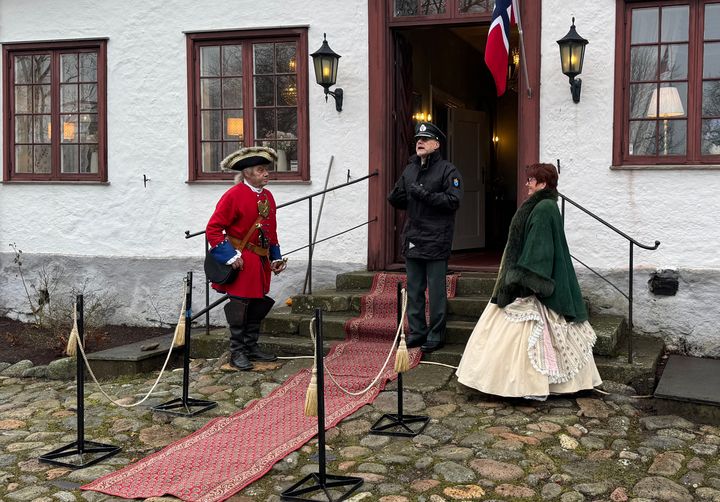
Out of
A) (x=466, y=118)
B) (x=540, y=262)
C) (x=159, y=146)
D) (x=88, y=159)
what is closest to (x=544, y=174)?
(x=540, y=262)

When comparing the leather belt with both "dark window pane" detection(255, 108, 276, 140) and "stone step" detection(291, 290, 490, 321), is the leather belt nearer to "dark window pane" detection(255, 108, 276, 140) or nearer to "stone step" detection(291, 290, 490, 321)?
"stone step" detection(291, 290, 490, 321)

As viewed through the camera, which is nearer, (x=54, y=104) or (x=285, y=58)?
(x=285, y=58)

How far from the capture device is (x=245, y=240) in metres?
6.86

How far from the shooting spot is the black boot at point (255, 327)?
7.03 m

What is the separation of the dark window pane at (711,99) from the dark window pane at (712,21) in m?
0.43

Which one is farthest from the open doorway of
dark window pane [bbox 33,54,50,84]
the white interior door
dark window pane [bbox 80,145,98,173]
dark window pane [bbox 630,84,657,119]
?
dark window pane [bbox 33,54,50,84]

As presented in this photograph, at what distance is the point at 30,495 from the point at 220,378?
2437mm

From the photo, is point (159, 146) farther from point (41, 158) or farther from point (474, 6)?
point (474, 6)

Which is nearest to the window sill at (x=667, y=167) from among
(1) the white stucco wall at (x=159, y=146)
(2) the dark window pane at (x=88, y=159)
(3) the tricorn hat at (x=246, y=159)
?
(1) the white stucco wall at (x=159, y=146)

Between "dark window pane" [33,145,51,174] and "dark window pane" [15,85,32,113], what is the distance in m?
0.47

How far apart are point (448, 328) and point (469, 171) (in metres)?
4.40

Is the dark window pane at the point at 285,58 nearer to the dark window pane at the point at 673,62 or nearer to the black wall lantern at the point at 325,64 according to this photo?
the black wall lantern at the point at 325,64

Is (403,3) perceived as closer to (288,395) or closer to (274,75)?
(274,75)

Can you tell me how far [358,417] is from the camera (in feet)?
18.3
